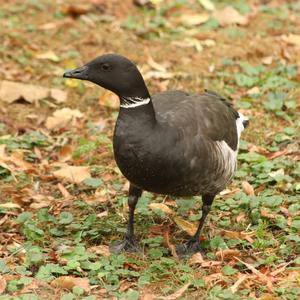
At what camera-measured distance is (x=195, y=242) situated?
5812 millimetres

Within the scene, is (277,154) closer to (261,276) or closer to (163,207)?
(163,207)

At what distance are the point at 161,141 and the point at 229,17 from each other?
6074 mm

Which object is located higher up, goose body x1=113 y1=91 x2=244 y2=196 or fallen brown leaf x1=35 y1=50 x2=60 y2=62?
goose body x1=113 y1=91 x2=244 y2=196

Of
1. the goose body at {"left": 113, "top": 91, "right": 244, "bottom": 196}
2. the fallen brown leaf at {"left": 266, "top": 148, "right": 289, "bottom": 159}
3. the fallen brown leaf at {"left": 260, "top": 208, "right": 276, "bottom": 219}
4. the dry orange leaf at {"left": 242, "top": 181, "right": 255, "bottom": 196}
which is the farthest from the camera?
the fallen brown leaf at {"left": 266, "top": 148, "right": 289, "bottom": 159}

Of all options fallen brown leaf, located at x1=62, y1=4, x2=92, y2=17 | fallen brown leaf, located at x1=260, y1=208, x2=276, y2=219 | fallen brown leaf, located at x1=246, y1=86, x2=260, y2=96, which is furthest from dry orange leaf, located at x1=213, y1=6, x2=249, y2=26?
fallen brown leaf, located at x1=260, y1=208, x2=276, y2=219

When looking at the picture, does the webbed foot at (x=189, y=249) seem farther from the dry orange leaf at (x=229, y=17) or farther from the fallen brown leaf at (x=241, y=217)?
the dry orange leaf at (x=229, y=17)

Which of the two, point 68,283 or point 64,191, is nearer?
point 68,283

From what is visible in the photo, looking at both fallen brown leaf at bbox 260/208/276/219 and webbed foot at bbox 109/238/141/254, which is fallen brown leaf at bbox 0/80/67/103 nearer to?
webbed foot at bbox 109/238/141/254

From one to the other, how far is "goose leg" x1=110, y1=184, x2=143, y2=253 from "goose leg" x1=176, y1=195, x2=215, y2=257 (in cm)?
36

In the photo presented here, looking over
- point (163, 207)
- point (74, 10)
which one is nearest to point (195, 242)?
point (163, 207)

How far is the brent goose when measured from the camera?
5.20m

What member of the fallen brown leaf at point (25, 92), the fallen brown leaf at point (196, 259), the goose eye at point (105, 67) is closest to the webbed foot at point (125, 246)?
the fallen brown leaf at point (196, 259)

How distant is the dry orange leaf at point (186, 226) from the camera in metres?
6.08

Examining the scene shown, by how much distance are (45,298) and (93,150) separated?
2771 millimetres
